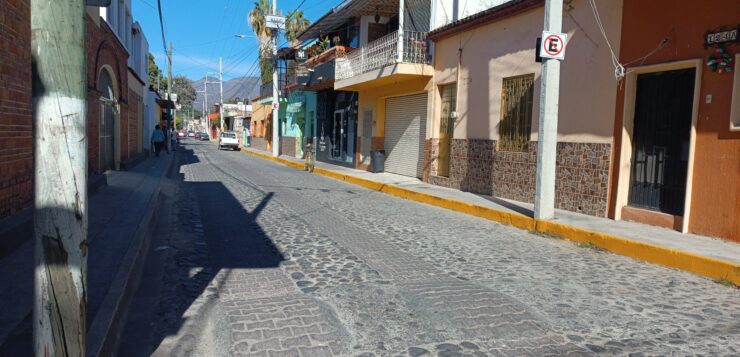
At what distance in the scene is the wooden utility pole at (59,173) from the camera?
2.29m

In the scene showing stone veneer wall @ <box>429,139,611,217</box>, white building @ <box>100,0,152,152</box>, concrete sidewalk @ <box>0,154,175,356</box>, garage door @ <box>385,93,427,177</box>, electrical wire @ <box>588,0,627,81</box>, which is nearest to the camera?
concrete sidewalk @ <box>0,154,175,356</box>

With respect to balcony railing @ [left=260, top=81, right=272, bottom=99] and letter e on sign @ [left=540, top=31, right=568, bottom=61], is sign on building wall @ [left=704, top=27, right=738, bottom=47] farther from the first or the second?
balcony railing @ [left=260, top=81, right=272, bottom=99]

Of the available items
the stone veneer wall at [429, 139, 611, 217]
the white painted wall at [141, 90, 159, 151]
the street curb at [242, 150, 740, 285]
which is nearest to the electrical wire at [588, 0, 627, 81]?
the stone veneer wall at [429, 139, 611, 217]

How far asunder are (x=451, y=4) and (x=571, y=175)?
23.6ft

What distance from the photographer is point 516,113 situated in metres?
11.1

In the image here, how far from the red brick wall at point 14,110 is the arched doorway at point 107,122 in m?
6.59

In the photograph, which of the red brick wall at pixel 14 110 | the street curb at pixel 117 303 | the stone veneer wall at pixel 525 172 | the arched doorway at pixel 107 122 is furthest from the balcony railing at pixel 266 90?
the street curb at pixel 117 303

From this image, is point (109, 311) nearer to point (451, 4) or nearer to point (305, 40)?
point (451, 4)

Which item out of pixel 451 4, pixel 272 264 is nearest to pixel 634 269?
pixel 272 264

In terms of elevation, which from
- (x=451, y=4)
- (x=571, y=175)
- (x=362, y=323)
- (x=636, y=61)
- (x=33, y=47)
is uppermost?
(x=451, y=4)

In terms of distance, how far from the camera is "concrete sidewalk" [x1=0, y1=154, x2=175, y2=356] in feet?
10.7

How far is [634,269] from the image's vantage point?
238 inches

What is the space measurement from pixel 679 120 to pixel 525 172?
10.8 ft

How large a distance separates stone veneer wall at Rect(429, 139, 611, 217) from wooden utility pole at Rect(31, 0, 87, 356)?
27.1 ft
